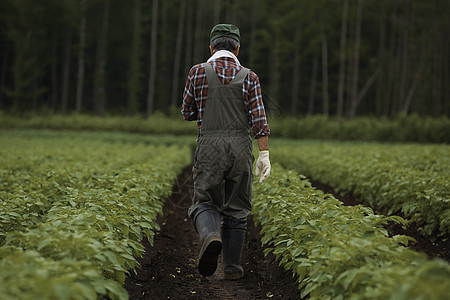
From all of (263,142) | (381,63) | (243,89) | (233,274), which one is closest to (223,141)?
(263,142)

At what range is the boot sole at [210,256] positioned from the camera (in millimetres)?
3771

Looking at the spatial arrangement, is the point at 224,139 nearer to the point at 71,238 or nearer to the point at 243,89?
the point at 243,89

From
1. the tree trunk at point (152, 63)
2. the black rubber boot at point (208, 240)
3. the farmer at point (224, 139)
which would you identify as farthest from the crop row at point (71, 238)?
the tree trunk at point (152, 63)

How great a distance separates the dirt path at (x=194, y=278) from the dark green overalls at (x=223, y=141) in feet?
2.56

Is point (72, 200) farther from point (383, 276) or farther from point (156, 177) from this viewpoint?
point (383, 276)

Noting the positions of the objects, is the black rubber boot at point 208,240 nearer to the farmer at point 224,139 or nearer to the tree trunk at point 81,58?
the farmer at point 224,139

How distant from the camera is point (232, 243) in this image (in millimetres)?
4270

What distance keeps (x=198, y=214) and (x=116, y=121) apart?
2681 centimetres

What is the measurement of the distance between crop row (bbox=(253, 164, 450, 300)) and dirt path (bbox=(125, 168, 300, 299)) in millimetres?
396

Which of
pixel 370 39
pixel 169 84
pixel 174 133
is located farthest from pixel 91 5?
pixel 370 39

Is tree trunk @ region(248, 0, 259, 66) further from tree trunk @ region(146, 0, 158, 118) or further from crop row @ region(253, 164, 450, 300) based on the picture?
crop row @ region(253, 164, 450, 300)

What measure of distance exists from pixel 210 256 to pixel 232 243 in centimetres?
48

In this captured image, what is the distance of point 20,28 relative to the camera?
4422 cm

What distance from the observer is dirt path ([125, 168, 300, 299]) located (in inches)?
158
